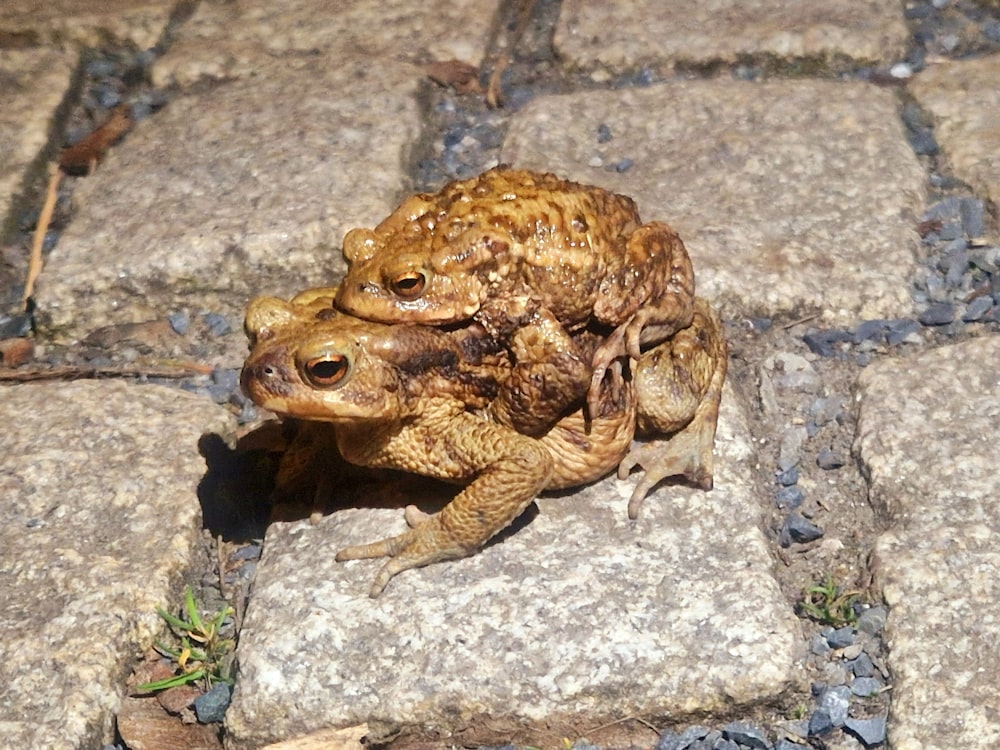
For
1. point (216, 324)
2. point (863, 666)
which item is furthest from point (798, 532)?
point (216, 324)

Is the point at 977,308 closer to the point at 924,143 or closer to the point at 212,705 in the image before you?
the point at 924,143

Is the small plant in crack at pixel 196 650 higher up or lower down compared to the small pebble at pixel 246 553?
lower down

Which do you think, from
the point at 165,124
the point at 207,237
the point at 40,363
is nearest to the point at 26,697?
the point at 40,363

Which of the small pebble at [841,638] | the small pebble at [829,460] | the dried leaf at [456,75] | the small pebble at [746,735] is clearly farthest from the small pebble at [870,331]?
the dried leaf at [456,75]

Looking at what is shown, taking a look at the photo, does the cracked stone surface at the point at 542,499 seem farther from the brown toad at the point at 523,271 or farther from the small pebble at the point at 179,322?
the brown toad at the point at 523,271

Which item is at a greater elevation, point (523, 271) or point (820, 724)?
point (523, 271)
